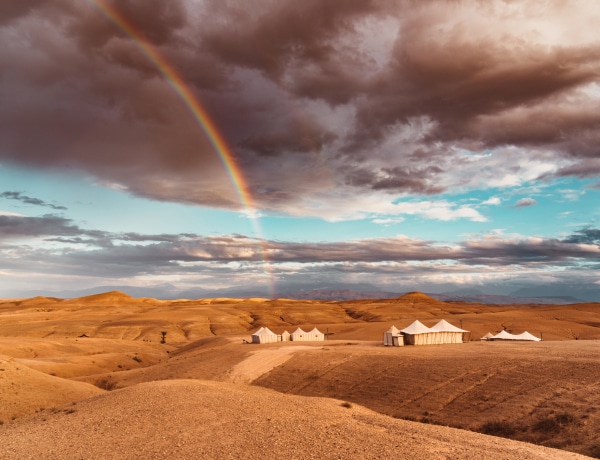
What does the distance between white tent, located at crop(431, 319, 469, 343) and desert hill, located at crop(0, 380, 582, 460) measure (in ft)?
123

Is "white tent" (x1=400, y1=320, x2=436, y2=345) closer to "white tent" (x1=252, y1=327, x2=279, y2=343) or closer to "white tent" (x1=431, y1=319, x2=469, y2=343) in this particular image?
"white tent" (x1=431, y1=319, x2=469, y2=343)

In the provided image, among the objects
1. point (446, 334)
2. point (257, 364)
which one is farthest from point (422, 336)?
point (257, 364)

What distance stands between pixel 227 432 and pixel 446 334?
48.5 metres

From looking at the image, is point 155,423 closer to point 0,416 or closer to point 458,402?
point 0,416

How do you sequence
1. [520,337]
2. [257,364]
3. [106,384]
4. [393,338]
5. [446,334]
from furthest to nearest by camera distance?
1. [520,337]
2. [446,334]
3. [393,338]
4. [257,364]
5. [106,384]

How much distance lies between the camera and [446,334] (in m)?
64.1

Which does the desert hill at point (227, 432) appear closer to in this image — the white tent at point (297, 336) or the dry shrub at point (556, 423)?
the dry shrub at point (556, 423)

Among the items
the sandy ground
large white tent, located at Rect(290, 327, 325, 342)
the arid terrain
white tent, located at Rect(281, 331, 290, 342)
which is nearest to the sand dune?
the arid terrain

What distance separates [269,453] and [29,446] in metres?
11.9

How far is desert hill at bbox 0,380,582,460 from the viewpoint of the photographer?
62.0ft

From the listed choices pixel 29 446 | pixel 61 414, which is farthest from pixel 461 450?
pixel 61 414

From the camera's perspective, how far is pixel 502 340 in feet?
219

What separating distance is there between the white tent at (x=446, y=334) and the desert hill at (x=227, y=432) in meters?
37.6

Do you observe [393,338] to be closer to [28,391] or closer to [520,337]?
[520,337]
